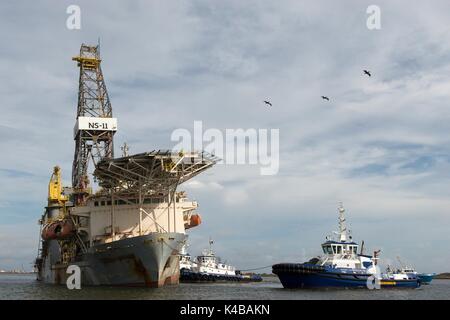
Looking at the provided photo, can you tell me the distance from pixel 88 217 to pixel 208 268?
26351 millimetres

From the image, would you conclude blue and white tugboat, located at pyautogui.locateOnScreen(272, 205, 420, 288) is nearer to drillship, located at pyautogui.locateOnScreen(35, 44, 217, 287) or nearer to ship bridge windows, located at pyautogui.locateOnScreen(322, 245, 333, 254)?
ship bridge windows, located at pyautogui.locateOnScreen(322, 245, 333, 254)

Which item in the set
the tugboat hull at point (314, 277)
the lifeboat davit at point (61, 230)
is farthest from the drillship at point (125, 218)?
the tugboat hull at point (314, 277)

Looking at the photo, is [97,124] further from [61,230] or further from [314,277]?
[314,277]

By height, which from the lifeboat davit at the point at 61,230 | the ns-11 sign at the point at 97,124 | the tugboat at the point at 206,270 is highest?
the ns-11 sign at the point at 97,124

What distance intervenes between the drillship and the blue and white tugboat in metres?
11.1

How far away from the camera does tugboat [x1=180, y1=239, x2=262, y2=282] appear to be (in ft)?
253

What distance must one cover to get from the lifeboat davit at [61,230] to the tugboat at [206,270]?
778 inches

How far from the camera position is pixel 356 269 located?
54.6 metres

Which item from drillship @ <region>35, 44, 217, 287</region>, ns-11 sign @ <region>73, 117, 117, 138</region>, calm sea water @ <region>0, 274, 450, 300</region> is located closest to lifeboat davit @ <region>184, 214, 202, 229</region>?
drillship @ <region>35, 44, 217, 287</region>

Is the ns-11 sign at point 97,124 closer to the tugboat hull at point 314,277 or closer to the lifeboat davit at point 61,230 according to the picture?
the lifeboat davit at point 61,230

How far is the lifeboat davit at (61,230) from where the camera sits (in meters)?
62.9
